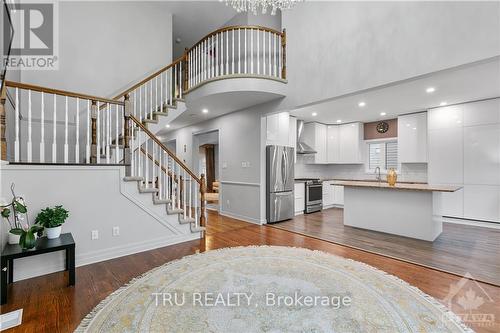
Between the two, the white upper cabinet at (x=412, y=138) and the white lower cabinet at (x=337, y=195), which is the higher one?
the white upper cabinet at (x=412, y=138)

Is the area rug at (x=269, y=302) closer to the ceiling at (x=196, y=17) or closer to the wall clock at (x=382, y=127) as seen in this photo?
the wall clock at (x=382, y=127)

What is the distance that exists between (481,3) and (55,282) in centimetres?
562

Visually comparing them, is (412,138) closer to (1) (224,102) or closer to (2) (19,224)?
(1) (224,102)

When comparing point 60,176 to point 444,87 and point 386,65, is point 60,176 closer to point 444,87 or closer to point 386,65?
point 386,65

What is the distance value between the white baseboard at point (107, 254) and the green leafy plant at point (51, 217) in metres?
0.51

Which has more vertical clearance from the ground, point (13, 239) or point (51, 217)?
point (51, 217)

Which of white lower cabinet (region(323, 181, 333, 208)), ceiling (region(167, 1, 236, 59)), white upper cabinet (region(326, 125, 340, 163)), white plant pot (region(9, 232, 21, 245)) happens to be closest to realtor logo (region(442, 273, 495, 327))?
white plant pot (region(9, 232, 21, 245))

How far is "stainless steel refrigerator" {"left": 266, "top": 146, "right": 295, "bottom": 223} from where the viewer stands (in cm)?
525

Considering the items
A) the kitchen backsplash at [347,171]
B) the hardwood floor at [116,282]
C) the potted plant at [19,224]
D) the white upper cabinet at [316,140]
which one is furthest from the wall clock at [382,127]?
the potted plant at [19,224]

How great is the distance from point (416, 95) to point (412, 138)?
1797 millimetres

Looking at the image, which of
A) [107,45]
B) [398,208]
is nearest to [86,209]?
[107,45]

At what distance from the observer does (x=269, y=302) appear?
2.09 m

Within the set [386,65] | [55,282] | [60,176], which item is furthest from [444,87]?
[55,282]

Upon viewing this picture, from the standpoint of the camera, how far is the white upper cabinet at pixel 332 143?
296 inches
